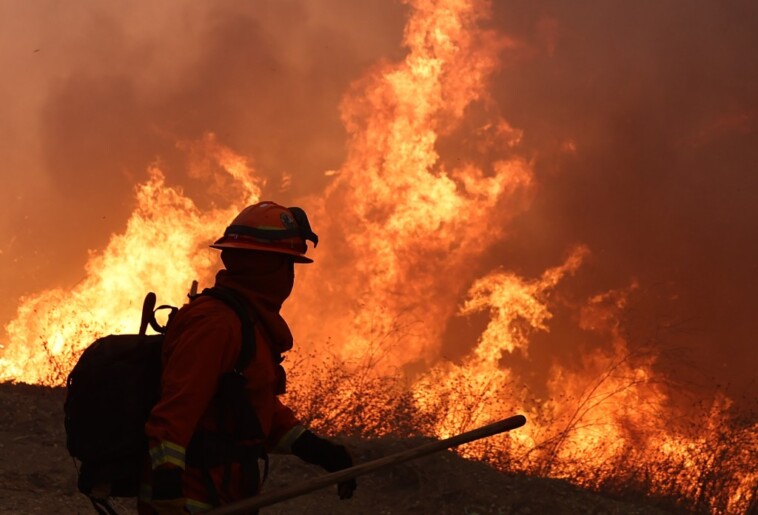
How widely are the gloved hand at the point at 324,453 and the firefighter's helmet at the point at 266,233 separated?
0.86 meters

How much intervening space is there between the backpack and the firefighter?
0.04 metres

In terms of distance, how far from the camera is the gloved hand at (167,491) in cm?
254

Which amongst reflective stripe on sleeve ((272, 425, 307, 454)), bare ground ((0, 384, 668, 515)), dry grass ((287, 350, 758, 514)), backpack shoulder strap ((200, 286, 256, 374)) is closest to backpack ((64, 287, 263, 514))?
backpack shoulder strap ((200, 286, 256, 374))

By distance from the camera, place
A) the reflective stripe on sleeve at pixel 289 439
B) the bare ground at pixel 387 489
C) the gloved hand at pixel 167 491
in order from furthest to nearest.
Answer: the bare ground at pixel 387 489
the reflective stripe on sleeve at pixel 289 439
the gloved hand at pixel 167 491

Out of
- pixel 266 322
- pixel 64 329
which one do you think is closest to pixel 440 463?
pixel 266 322

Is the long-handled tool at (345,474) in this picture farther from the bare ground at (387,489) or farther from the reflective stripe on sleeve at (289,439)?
the bare ground at (387,489)

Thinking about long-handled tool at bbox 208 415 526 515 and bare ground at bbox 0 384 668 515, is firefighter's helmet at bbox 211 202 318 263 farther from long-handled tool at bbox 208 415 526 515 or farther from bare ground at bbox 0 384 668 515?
bare ground at bbox 0 384 668 515

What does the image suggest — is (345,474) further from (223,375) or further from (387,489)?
(387,489)

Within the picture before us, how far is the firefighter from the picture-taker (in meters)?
2.60

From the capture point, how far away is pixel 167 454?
2555 mm

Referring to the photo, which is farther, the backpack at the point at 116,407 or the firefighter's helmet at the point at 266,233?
the firefighter's helmet at the point at 266,233

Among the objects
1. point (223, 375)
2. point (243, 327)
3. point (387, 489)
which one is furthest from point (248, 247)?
point (387, 489)

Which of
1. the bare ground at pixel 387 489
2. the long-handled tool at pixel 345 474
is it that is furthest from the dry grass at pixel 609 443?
the long-handled tool at pixel 345 474

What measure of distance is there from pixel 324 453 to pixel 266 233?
3.51ft
